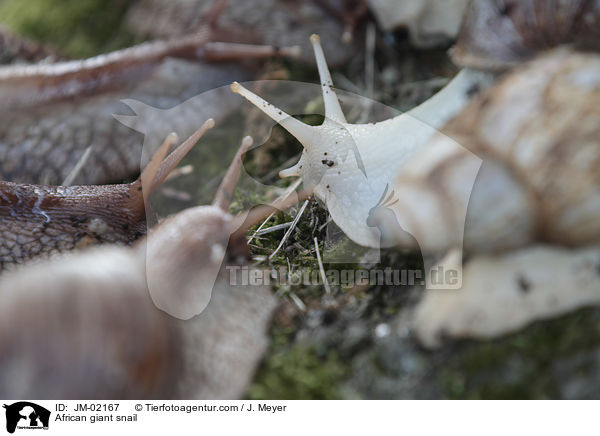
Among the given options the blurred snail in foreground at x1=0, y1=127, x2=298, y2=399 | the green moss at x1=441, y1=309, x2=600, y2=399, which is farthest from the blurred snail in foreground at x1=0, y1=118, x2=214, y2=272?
the green moss at x1=441, y1=309, x2=600, y2=399

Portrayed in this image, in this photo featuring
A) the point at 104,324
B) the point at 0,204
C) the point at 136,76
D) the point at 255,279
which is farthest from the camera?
the point at 136,76

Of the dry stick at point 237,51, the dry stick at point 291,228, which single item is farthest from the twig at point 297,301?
the dry stick at point 237,51

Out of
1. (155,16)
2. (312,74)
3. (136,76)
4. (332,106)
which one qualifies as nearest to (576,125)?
(332,106)

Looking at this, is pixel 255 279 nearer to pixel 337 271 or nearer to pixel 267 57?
pixel 337 271

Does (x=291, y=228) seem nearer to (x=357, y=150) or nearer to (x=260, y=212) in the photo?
(x=260, y=212)

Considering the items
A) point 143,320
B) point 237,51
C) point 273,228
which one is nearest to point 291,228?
point 273,228

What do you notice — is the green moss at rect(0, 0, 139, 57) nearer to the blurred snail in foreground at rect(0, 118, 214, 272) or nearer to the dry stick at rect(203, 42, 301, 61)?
the dry stick at rect(203, 42, 301, 61)

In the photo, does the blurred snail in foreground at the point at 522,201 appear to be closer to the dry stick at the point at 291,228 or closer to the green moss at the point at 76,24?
the dry stick at the point at 291,228
